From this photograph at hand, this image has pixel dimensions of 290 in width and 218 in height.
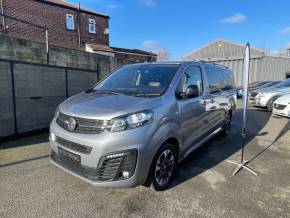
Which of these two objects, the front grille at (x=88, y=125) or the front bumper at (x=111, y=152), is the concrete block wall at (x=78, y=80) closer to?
the front grille at (x=88, y=125)

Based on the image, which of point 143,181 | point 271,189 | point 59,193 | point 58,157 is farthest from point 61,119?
point 271,189

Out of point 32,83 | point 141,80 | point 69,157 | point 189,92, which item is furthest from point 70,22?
point 69,157

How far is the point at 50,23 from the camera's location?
62.4 feet

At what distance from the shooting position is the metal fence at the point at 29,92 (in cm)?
533

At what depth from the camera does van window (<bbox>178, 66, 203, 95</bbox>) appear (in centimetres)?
349

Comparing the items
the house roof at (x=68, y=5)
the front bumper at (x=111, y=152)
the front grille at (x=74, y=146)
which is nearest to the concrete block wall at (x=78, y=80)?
the front grille at (x=74, y=146)

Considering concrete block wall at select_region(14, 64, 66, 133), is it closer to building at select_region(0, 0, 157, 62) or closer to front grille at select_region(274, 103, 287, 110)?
front grille at select_region(274, 103, 287, 110)

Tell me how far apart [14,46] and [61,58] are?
5.34ft

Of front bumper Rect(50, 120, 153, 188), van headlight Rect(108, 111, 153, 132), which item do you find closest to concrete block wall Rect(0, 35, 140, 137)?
front bumper Rect(50, 120, 153, 188)

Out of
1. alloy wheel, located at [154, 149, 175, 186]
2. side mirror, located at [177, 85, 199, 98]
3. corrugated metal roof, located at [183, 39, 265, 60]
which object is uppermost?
corrugated metal roof, located at [183, 39, 265, 60]

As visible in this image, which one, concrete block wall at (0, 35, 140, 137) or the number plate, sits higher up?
concrete block wall at (0, 35, 140, 137)

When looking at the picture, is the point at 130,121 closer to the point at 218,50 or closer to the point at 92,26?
the point at 92,26

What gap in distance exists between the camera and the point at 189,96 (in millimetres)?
3494

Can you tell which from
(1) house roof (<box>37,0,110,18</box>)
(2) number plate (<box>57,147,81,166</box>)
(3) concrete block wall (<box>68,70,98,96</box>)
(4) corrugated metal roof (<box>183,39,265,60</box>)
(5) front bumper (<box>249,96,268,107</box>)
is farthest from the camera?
(4) corrugated metal roof (<box>183,39,265,60</box>)
